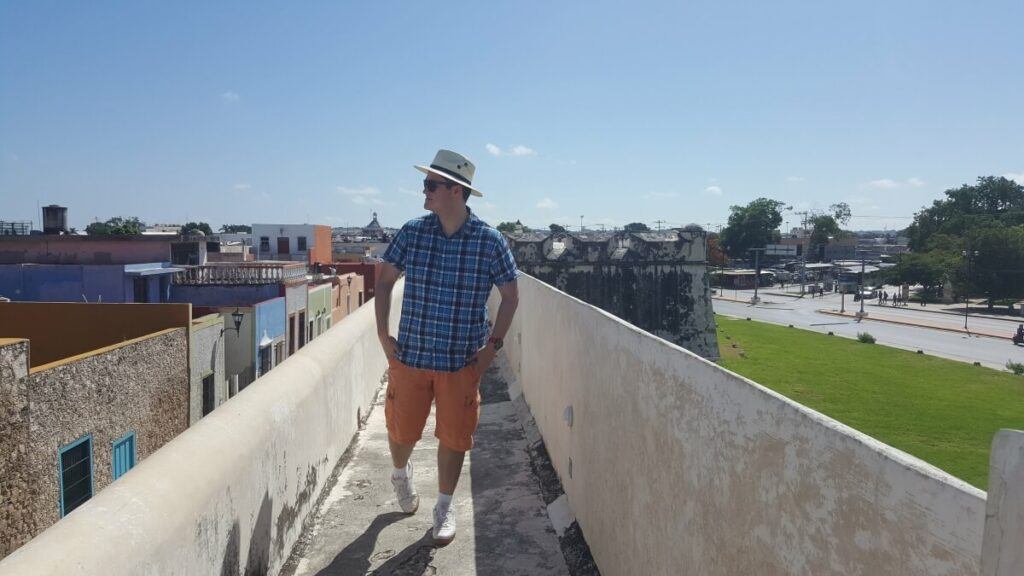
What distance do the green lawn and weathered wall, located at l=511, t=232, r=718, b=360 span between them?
247 inches

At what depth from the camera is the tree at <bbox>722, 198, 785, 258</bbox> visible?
362ft

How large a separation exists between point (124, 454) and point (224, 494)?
1077 cm

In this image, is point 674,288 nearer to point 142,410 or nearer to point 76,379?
point 142,410

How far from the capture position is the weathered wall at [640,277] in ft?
57.5

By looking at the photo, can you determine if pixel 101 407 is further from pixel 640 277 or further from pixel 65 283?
pixel 640 277

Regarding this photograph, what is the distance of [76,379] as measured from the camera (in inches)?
395

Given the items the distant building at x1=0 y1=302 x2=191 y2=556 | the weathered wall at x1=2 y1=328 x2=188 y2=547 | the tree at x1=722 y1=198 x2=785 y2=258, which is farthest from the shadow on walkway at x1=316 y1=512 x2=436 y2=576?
the tree at x1=722 y1=198 x2=785 y2=258

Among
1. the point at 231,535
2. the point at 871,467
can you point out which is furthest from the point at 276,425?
the point at 871,467

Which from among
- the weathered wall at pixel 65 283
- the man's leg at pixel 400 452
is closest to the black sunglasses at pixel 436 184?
the man's leg at pixel 400 452

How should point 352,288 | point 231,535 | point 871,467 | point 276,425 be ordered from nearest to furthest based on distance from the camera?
point 871,467
point 231,535
point 276,425
point 352,288

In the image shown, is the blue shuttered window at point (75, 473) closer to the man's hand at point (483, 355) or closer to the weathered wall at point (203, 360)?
the weathered wall at point (203, 360)

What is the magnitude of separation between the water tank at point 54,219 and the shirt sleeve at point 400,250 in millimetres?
32188

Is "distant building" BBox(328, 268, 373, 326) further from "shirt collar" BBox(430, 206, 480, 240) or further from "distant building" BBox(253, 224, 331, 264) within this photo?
"shirt collar" BBox(430, 206, 480, 240)

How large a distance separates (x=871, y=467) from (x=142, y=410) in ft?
42.3
